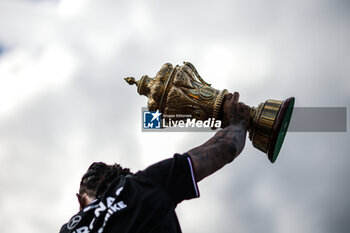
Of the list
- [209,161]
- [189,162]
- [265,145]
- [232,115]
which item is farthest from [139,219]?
[265,145]

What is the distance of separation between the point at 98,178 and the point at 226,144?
1317 millimetres

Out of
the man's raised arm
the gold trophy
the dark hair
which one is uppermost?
the gold trophy

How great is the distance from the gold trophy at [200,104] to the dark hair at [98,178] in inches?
55.0

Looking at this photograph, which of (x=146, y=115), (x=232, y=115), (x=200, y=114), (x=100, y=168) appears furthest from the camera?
(x=146, y=115)

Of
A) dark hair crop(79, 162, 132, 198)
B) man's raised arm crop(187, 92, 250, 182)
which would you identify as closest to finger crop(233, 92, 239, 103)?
man's raised arm crop(187, 92, 250, 182)

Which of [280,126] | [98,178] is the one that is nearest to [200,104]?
[280,126]

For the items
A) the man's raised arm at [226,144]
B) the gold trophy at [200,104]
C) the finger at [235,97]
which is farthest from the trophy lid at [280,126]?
the finger at [235,97]

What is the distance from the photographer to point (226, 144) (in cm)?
331

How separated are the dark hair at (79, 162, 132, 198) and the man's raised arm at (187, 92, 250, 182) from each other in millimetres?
780

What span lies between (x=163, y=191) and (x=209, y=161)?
0.56 m

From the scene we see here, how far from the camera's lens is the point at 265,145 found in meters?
4.19

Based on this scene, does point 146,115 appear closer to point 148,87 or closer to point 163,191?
point 148,87

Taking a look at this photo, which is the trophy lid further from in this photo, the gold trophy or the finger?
the finger

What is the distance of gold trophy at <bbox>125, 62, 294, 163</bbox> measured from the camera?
4.12 meters
